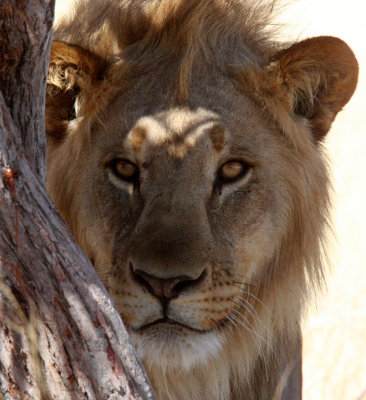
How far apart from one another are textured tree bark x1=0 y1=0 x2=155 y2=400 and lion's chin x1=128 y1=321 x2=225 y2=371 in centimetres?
88

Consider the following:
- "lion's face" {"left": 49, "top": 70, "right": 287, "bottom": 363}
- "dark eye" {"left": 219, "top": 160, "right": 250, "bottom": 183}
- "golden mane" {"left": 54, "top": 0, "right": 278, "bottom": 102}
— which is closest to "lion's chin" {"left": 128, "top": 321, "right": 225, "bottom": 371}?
"lion's face" {"left": 49, "top": 70, "right": 287, "bottom": 363}

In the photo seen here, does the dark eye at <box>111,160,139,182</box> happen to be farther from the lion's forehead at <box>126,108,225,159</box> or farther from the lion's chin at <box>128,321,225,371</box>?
the lion's chin at <box>128,321,225,371</box>

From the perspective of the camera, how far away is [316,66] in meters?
3.23

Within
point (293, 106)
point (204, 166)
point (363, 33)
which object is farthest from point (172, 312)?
point (363, 33)

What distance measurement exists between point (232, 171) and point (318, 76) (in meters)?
0.63

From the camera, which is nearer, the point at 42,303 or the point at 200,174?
the point at 42,303

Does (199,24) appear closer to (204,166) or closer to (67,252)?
(204,166)

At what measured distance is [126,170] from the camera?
3.12 meters

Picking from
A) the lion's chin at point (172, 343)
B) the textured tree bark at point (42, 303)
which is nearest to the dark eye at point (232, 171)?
the lion's chin at point (172, 343)

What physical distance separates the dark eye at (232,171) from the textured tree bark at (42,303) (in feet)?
4.11

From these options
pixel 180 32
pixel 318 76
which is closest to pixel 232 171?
pixel 318 76

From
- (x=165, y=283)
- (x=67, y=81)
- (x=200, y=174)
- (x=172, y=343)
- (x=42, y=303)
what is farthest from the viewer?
(x=67, y=81)

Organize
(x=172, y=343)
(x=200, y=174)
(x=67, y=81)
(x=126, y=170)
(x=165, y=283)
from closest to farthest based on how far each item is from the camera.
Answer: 1. (x=165, y=283)
2. (x=172, y=343)
3. (x=200, y=174)
4. (x=126, y=170)
5. (x=67, y=81)

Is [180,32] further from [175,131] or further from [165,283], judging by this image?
[165,283]
